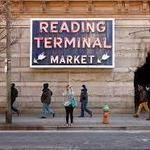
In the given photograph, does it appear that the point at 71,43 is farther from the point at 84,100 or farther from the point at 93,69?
the point at 84,100

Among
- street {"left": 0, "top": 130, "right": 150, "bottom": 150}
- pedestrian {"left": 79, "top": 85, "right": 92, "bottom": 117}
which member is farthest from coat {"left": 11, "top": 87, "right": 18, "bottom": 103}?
street {"left": 0, "top": 130, "right": 150, "bottom": 150}

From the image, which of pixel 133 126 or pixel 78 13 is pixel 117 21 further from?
pixel 133 126

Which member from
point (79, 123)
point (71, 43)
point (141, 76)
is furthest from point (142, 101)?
point (71, 43)

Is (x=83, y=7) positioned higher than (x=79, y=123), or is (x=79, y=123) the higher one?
(x=83, y=7)

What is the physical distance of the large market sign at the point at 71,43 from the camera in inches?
1151

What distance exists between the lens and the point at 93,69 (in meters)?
29.4

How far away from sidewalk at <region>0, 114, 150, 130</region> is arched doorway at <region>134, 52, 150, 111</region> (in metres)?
1.62

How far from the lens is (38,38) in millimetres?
29312

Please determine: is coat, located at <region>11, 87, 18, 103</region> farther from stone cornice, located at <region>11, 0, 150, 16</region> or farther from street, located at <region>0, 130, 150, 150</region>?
street, located at <region>0, 130, 150, 150</region>

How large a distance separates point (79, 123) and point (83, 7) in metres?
7.08

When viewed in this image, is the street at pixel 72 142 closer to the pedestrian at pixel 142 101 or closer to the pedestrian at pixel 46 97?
the pedestrian at pixel 46 97

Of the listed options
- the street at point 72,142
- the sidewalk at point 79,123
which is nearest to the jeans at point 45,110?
the sidewalk at point 79,123

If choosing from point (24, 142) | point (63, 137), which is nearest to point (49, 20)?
point (63, 137)

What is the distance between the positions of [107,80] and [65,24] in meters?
3.44
